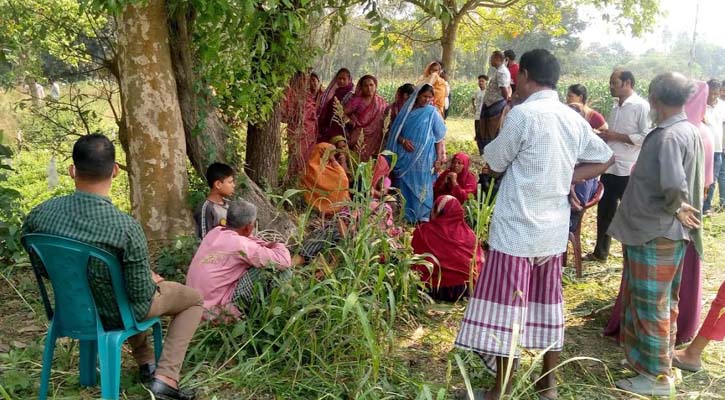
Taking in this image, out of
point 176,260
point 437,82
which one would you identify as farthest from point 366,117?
point 176,260

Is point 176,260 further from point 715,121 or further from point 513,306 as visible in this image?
point 715,121

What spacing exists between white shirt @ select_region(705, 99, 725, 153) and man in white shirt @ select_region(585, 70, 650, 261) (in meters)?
1.86

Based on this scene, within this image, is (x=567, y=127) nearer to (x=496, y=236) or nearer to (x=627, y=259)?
(x=496, y=236)

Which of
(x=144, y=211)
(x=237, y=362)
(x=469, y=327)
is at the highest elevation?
(x=144, y=211)

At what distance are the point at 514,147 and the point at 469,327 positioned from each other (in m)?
0.87

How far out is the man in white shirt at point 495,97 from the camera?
26.1 feet

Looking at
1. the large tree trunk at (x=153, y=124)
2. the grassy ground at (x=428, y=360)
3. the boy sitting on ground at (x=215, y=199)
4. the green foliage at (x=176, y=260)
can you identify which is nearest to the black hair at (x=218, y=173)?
the boy sitting on ground at (x=215, y=199)

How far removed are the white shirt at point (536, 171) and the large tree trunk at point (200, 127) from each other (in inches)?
87.9

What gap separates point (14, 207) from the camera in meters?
4.71

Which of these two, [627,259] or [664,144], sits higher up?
[664,144]

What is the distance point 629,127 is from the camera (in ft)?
16.0

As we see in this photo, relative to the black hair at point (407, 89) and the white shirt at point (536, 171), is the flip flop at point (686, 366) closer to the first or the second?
the white shirt at point (536, 171)

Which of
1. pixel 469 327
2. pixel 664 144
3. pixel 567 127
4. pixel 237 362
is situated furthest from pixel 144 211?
pixel 664 144

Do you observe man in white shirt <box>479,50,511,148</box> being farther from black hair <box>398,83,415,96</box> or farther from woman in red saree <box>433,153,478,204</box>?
woman in red saree <box>433,153,478,204</box>
